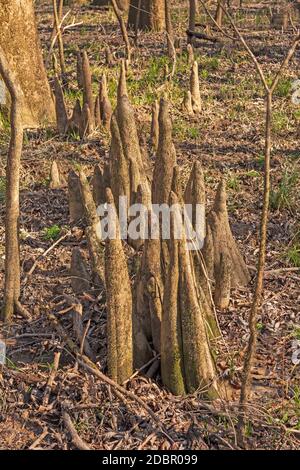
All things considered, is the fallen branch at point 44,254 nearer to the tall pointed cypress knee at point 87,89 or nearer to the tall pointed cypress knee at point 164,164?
the tall pointed cypress knee at point 164,164

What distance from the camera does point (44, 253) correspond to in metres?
Result: 4.82

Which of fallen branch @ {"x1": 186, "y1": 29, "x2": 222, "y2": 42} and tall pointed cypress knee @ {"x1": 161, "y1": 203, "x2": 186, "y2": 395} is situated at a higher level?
fallen branch @ {"x1": 186, "y1": 29, "x2": 222, "y2": 42}

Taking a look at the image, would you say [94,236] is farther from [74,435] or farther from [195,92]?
[195,92]

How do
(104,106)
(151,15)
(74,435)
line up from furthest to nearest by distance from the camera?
(151,15), (104,106), (74,435)

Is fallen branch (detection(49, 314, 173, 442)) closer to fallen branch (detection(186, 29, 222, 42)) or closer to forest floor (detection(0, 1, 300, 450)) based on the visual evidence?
forest floor (detection(0, 1, 300, 450))

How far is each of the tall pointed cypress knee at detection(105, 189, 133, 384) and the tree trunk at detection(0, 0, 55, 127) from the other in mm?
4209

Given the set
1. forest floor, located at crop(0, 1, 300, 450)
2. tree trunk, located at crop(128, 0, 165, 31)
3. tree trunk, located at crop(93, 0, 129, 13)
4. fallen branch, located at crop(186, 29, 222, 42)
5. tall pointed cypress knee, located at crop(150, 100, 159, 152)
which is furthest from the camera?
tree trunk, located at crop(93, 0, 129, 13)

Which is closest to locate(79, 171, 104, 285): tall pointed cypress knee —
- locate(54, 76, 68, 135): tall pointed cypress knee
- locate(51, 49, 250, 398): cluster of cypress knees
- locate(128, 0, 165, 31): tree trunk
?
locate(51, 49, 250, 398): cluster of cypress knees

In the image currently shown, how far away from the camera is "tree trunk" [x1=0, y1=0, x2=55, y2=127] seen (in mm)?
7051

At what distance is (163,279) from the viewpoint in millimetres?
3512

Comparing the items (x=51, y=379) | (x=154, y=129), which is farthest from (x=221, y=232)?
(x=154, y=129)

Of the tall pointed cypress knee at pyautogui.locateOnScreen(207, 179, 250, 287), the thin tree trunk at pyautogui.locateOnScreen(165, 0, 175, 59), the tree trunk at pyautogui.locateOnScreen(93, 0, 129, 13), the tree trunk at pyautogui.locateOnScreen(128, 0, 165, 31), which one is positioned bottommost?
the tall pointed cypress knee at pyautogui.locateOnScreen(207, 179, 250, 287)

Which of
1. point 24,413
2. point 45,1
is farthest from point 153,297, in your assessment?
point 45,1

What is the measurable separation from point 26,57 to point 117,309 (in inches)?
184
